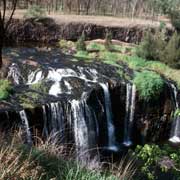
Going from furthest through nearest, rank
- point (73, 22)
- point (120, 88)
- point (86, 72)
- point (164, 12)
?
1. point (164, 12)
2. point (73, 22)
3. point (86, 72)
4. point (120, 88)

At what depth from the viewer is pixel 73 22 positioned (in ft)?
76.5

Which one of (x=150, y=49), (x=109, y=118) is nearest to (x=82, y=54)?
(x=150, y=49)

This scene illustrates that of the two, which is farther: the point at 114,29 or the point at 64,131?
the point at 114,29

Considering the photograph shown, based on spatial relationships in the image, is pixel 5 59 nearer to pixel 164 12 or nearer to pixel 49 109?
pixel 49 109

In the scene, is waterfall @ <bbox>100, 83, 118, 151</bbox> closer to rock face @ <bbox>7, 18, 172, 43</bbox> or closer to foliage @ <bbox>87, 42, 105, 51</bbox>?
foliage @ <bbox>87, 42, 105, 51</bbox>

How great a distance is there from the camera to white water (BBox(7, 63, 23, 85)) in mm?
15224

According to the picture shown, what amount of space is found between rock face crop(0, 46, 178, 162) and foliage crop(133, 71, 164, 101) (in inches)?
9.7

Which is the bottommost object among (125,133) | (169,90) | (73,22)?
(125,133)

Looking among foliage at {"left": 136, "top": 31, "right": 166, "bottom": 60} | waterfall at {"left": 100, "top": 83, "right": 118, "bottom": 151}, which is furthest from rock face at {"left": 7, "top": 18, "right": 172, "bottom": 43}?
waterfall at {"left": 100, "top": 83, "right": 118, "bottom": 151}

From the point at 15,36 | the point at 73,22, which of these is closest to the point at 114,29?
the point at 73,22

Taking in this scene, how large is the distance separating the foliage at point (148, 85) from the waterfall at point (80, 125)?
298cm

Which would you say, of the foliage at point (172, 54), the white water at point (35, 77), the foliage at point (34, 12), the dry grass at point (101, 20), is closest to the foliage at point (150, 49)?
the foliage at point (172, 54)

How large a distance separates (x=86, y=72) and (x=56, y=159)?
11.4 metres

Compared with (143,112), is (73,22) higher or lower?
higher
